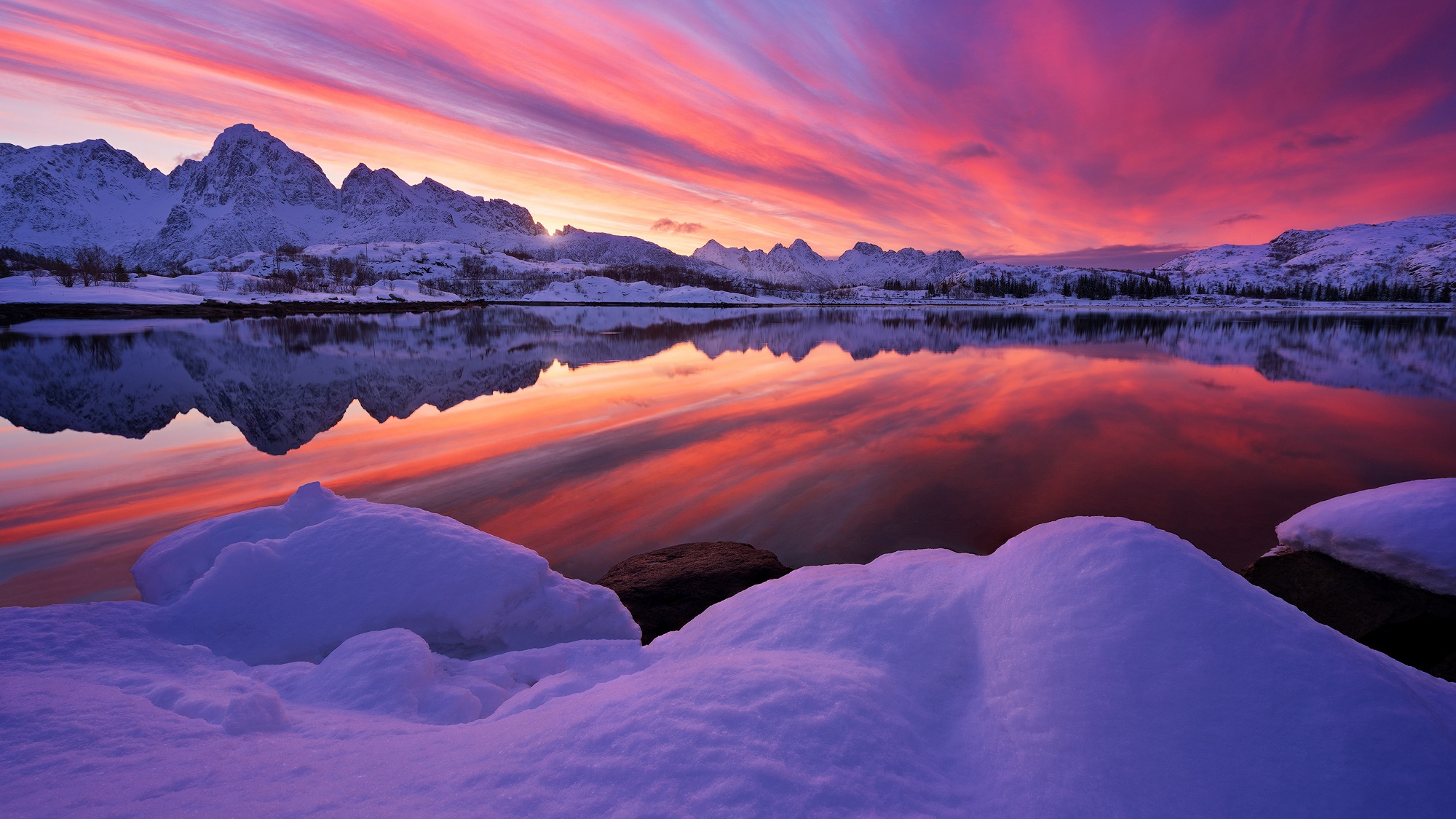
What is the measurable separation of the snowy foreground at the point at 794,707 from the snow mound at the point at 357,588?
5 cm

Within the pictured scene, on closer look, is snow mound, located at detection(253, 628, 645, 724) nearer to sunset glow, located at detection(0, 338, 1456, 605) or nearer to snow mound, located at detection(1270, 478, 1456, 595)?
sunset glow, located at detection(0, 338, 1456, 605)

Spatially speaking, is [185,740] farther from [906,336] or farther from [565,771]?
[906,336]

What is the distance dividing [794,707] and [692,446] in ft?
33.9

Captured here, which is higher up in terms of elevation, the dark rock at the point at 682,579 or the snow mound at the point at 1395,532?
the snow mound at the point at 1395,532

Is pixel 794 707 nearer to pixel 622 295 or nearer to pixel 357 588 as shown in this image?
pixel 357 588

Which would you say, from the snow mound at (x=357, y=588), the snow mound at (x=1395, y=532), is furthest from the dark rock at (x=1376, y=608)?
the snow mound at (x=357, y=588)

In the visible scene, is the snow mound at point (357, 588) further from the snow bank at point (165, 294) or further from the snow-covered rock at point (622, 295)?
the snow-covered rock at point (622, 295)

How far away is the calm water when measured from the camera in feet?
29.1

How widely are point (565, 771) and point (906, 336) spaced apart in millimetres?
46070

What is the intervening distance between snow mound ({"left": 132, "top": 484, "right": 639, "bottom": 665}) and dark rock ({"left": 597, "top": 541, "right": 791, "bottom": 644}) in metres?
0.48

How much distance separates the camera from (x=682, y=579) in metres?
6.80

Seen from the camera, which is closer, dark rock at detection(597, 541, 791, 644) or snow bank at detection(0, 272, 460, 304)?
dark rock at detection(597, 541, 791, 644)

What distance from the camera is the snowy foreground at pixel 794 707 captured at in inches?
98.7

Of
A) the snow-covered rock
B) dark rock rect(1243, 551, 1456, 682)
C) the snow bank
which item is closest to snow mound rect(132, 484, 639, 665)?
dark rock rect(1243, 551, 1456, 682)
